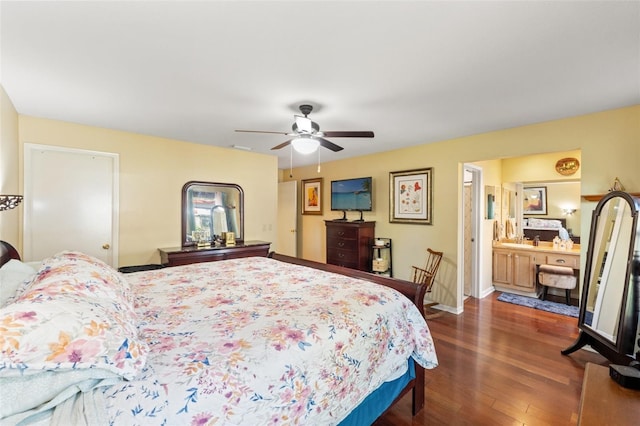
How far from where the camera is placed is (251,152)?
464 cm

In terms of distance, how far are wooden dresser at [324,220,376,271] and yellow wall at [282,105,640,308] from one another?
1.06 feet

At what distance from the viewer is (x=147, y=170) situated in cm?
367

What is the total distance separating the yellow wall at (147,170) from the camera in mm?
3110

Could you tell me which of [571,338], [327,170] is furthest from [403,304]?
[327,170]

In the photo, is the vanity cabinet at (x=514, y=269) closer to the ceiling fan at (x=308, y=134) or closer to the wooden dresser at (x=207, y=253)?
the ceiling fan at (x=308, y=134)

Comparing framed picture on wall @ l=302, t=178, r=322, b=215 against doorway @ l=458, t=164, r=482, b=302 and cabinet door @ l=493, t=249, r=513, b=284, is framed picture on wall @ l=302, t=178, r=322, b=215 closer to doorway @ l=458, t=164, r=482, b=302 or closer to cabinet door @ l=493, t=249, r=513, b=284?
doorway @ l=458, t=164, r=482, b=302

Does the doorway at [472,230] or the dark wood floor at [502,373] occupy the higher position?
the doorway at [472,230]

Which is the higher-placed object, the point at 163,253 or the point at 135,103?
the point at 135,103

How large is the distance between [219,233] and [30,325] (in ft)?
11.6

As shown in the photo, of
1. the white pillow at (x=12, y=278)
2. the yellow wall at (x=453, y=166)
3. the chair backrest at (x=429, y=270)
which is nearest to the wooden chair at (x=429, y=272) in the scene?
the chair backrest at (x=429, y=270)

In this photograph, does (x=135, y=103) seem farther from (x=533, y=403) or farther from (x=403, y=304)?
(x=533, y=403)

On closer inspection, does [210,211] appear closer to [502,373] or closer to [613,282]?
[502,373]

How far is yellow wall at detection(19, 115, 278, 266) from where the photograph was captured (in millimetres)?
3110

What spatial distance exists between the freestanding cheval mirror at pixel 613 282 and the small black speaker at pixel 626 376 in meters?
1.55
